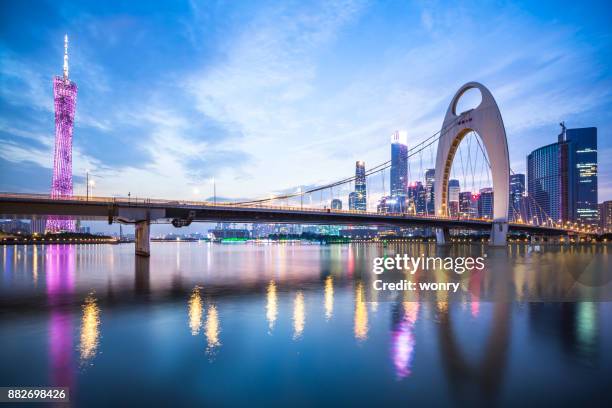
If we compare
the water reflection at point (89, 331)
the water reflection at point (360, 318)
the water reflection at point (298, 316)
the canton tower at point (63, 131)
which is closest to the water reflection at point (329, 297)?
the water reflection at point (298, 316)

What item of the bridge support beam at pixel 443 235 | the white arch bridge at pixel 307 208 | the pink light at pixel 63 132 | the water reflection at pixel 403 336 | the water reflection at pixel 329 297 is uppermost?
the pink light at pixel 63 132

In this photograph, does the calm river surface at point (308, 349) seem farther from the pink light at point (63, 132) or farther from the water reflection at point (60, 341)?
the pink light at point (63, 132)

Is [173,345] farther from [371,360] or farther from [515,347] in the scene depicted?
[515,347]

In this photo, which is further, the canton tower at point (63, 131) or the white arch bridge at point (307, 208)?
the canton tower at point (63, 131)

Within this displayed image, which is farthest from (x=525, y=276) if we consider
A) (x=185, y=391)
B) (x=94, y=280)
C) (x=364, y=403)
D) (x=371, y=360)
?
(x=94, y=280)

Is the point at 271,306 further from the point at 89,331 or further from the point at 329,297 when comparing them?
the point at 89,331

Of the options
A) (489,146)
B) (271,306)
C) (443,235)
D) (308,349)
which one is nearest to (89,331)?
(271,306)

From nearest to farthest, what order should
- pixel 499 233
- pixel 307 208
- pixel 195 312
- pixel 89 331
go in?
1. pixel 89 331
2. pixel 195 312
3. pixel 307 208
4. pixel 499 233
